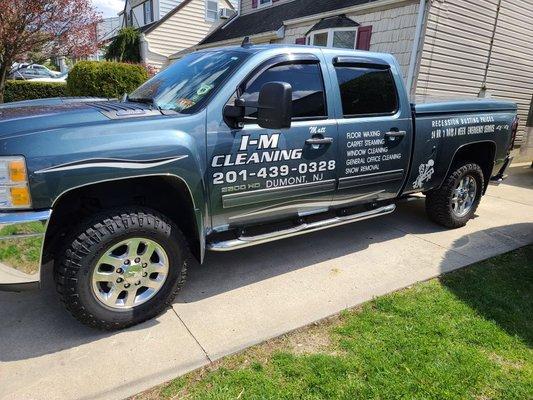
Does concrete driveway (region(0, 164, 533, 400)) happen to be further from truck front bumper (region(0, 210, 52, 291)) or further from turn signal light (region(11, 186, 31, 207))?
turn signal light (region(11, 186, 31, 207))

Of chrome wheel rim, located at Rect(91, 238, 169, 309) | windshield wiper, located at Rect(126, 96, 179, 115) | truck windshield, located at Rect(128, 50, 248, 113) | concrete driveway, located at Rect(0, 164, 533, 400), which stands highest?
truck windshield, located at Rect(128, 50, 248, 113)

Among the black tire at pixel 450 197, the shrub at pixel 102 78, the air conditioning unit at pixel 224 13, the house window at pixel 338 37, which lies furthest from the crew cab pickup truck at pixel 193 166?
the air conditioning unit at pixel 224 13

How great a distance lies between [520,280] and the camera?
3.84 metres

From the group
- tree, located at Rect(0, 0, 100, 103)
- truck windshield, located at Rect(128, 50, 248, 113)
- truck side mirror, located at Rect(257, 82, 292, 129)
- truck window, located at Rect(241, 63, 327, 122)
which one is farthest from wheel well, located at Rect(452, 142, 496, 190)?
tree, located at Rect(0, 0, 100, 103)

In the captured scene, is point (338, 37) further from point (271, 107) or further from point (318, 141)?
point (271, 107)

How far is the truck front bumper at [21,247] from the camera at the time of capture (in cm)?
229

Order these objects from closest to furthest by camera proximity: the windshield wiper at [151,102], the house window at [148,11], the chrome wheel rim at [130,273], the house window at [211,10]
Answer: the chrome wheel rim at [130,273] < the windshield wiper at [151,102] < the house window at [211,10] < the house window at [148,11]

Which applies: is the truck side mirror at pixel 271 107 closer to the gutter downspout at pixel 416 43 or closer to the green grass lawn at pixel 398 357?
the green grass lawn at pixel 398 357

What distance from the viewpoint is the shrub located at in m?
10.0

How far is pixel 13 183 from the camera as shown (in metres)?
2.29

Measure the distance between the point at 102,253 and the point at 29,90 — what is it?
12.7 m

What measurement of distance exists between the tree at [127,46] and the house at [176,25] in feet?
0.98

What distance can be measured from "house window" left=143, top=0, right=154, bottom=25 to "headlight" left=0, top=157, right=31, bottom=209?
24.7 m

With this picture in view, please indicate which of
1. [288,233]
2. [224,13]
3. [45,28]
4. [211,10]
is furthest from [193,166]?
[211,10]
